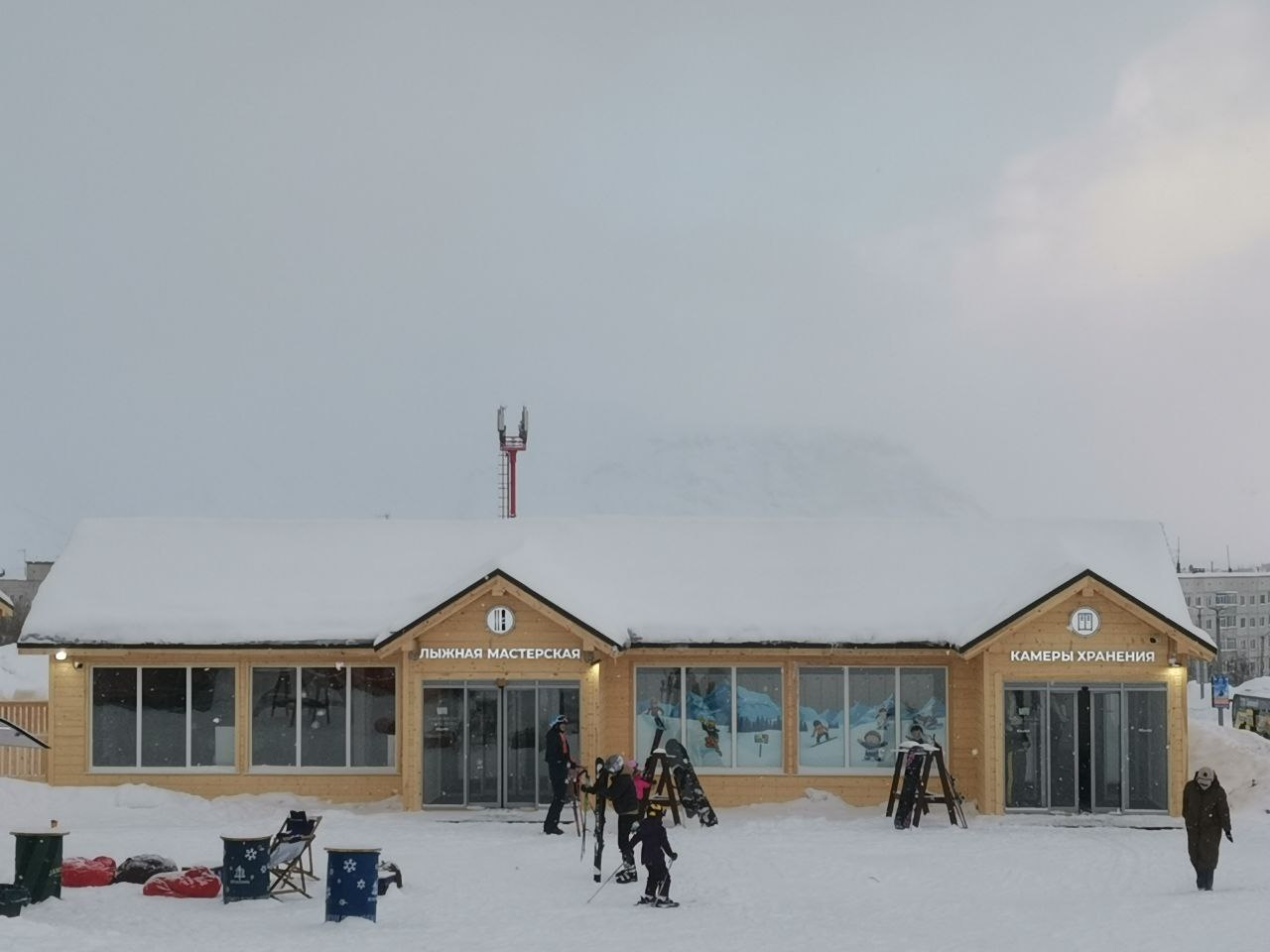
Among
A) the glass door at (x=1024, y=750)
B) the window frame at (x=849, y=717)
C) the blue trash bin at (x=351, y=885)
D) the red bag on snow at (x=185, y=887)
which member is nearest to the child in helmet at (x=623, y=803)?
the blue trash bin at (x=351, y=885)

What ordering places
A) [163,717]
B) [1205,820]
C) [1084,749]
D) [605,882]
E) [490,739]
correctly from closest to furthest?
1. [1205,820]
2. [605,882]
3. [1084,749]
4. [490,739]
5. [163,717]

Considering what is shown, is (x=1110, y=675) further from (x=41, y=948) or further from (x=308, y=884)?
(x=41, y=948)

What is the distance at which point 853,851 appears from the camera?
2170 cm

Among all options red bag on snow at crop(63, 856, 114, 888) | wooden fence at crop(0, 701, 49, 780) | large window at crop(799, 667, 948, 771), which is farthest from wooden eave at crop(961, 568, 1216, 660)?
wooden fence at crop(0, 701, 49, 780)

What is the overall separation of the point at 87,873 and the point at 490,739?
8.98 meters

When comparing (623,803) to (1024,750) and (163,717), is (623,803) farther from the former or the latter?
(163,717)

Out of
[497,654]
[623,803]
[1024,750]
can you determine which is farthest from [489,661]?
[1024,750]

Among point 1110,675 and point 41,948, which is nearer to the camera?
point 41,948

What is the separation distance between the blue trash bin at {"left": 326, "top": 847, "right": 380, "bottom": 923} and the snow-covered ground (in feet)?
0.67

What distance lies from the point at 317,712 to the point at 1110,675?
13.7 meters

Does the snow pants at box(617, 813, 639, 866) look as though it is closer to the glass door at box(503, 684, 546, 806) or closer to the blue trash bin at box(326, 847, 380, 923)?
the blue trash bin at box(326, 847, 380, 923)

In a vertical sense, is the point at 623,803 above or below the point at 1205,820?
above

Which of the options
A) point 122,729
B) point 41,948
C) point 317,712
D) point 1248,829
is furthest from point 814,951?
point 122,729

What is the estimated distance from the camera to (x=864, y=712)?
26531 millimetres
